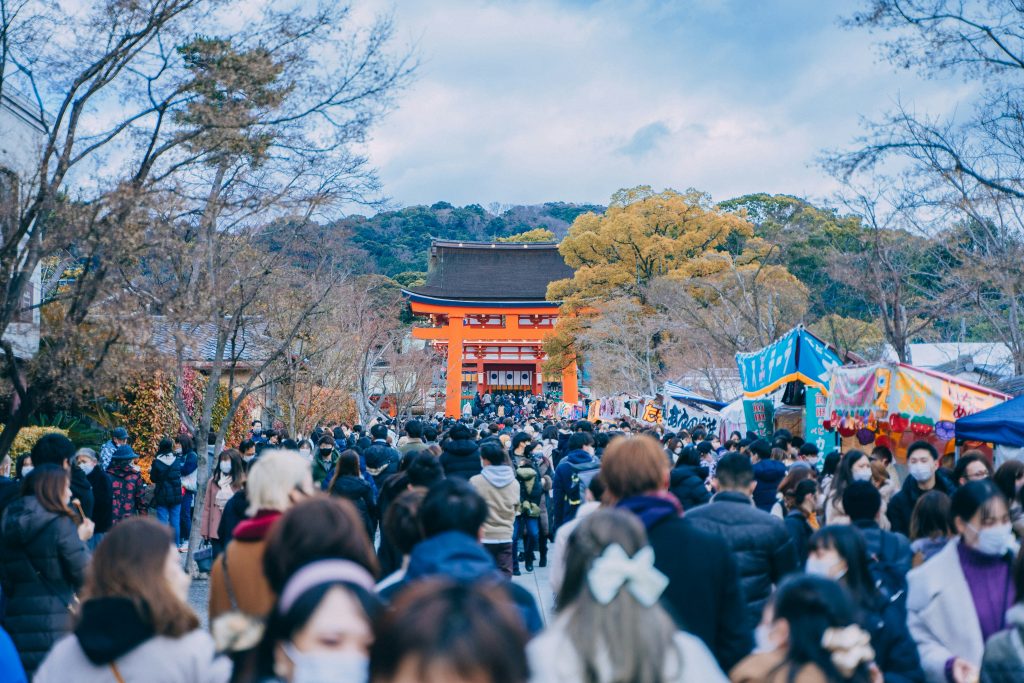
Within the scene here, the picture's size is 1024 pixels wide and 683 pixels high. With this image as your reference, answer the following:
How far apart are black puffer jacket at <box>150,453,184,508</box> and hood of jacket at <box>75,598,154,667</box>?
26.9 feet

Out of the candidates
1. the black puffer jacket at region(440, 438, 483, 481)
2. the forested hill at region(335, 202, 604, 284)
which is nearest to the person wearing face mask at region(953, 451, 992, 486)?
the black puffer jacket at region(440, 438, 483, 481)

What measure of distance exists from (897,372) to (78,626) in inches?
342

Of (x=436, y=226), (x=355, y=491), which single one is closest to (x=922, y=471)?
(x=355, y=491)

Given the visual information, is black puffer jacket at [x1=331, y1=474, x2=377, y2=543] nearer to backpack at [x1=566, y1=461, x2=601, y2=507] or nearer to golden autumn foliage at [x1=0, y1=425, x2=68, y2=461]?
backpack at [x1=566, y1=461, x2=601, y2=507]

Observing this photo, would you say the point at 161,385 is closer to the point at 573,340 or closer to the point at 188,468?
the point at 188,468

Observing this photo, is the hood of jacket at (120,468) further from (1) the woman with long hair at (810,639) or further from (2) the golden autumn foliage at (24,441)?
(1) the woman with long hair at (810,639)

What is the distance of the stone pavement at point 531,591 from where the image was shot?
8.36 meters

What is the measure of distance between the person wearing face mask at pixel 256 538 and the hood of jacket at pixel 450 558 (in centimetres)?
51

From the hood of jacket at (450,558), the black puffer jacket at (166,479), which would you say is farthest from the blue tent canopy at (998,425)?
the black puffer jacket at (166,479)

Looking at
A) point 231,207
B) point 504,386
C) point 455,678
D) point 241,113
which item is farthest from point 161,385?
point 504,386

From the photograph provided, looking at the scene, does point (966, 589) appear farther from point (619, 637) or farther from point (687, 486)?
point (687, 486)

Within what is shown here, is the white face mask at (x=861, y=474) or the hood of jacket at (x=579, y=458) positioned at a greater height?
the white face mask at (x=861, y=474)

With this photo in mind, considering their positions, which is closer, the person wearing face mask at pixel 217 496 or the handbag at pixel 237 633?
the handbag at pixel 237 633

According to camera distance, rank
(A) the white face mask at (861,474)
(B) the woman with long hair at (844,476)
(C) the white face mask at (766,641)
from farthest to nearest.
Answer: (A) the white face mask at (861,474) → (B) the woman with long hair at (844,476) → (C) the white face mask at (766,641)
